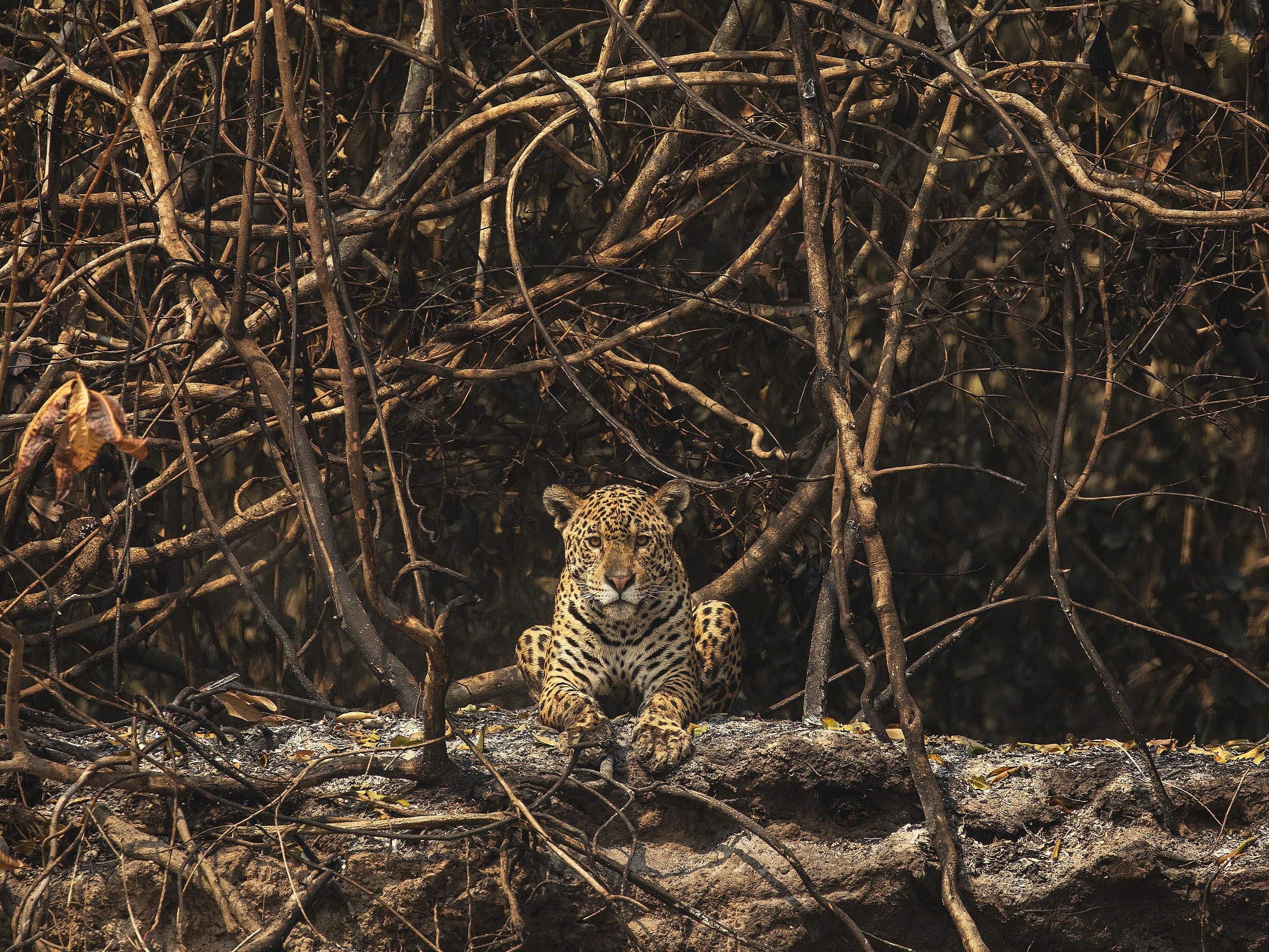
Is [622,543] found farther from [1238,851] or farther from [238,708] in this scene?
[1238,851]

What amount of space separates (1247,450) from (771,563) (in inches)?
104

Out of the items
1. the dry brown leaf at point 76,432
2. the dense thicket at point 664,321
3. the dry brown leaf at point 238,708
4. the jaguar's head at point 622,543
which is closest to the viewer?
the dry brown leaf at point 76,432

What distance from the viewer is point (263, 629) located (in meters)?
7.52

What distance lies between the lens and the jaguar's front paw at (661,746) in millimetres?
4043

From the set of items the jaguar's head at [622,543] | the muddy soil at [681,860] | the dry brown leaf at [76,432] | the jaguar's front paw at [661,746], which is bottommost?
the muddy soil at [681,860]

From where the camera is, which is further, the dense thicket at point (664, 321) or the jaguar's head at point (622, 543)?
the jaguar's head at point (622, 543)

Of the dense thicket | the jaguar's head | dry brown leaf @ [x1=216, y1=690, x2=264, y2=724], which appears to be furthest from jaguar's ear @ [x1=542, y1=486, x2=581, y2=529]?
dry brown leaf @ [x1=216, y1=690, x2=264, y2=724]

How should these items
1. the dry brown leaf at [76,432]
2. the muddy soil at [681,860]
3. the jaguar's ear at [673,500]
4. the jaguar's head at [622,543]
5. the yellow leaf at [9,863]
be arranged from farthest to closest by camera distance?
the jaguar's ear at [673,500] < the jaguar's head at [622,543] < the muddy soil at [681,860] < the yellow leaf at [9,863] < the dry brown leaf at [76,432]

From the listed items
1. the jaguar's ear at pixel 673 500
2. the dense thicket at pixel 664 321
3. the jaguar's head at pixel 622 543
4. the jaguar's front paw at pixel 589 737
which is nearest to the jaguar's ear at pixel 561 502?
the jaguar's head at pixel 622 543

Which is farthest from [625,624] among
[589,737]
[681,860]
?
[681,860]

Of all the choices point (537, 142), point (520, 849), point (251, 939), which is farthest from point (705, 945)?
point (537, 142)

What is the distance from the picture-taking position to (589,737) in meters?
4.20

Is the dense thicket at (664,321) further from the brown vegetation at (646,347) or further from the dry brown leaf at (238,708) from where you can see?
the dry brown leaf at (238,708)

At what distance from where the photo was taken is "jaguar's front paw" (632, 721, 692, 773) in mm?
4043
